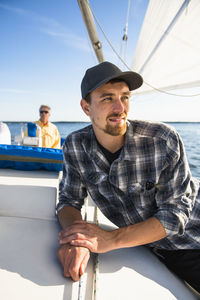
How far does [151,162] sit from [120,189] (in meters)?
0.25

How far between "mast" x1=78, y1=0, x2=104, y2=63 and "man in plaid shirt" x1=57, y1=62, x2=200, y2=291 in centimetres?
189

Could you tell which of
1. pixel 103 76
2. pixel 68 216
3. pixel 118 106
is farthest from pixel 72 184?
pixel 103 76

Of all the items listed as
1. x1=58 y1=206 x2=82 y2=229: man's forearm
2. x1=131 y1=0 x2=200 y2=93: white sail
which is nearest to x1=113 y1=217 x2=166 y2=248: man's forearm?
x1=58 y1=206 x2=82 y2=229: man's forearm

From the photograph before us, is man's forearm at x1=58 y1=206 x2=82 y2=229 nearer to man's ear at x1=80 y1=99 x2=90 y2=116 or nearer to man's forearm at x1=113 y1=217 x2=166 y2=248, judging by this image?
man's forearm at x1=113 y1=217 x2=166 y2=248

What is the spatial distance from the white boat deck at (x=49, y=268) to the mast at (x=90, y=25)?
2.56 m

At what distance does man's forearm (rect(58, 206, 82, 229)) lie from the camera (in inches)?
45.6

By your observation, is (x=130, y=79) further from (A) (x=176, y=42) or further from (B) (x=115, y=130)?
(A) (x=176, y=42)

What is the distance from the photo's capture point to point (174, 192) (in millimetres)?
1097

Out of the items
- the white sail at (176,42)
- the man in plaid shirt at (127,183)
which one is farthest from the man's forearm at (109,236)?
the white sail at (176,42)

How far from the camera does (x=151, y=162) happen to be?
1.18 m

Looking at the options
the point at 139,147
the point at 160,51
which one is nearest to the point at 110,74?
the point at 139,147

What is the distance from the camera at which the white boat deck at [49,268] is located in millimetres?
771

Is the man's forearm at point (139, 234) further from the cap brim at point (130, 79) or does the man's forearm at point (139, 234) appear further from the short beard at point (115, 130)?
the cap brim at point (130, 79)

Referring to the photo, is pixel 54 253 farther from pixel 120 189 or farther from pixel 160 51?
pixel 160 51
